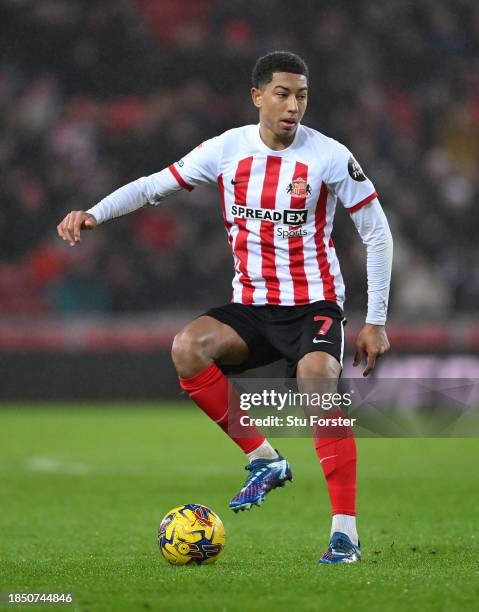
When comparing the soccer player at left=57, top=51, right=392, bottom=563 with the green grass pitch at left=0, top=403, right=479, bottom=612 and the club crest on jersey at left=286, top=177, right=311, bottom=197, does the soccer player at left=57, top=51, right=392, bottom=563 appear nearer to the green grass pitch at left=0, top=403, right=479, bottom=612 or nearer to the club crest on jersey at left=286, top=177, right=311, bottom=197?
the club crest on jersey at left=286, top=177, right=311, bottom=197

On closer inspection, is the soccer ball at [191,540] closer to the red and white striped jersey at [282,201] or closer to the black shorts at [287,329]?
the black shorts at [287,329]

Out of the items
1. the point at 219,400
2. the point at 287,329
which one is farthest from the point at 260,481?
the point at 287,329

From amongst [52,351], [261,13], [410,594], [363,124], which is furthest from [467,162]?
[410,594]

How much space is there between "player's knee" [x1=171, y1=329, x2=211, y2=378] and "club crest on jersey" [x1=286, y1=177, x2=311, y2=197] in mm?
707

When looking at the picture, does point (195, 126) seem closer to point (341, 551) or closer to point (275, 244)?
point (275, 244)

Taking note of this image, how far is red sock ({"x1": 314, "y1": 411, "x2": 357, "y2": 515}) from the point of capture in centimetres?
464

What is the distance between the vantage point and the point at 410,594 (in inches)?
148

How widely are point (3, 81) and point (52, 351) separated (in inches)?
154

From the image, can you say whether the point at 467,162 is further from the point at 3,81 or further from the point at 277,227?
the point at 277,227

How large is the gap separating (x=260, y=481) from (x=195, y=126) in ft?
34.2

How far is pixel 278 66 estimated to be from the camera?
16.0ft

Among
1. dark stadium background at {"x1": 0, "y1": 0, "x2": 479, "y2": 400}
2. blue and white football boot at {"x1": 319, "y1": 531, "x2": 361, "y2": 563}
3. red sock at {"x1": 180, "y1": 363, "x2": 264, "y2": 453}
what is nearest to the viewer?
blue and white football boot at {"x1": 319, "y1": 531, "x2": 361, "y2": 563}

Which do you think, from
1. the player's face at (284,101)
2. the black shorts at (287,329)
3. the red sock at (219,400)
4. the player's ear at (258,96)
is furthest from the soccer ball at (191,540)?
the player's ear at (258,96)

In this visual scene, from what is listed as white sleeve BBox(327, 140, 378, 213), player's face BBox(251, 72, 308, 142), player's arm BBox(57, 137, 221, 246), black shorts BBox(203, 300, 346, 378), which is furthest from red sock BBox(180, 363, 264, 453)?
player's face BBox(251, 72, 308, 142)
